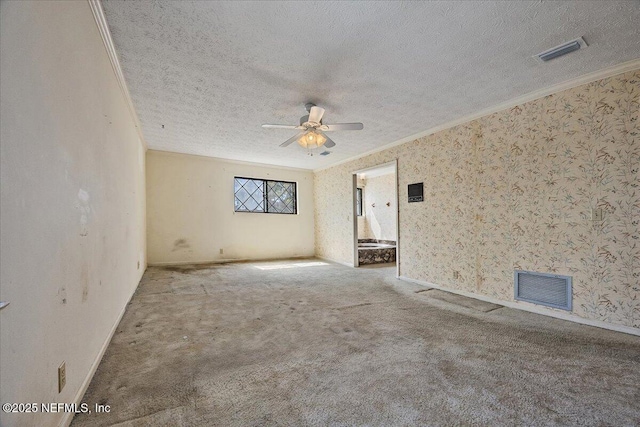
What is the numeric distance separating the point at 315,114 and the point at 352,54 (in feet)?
2.48

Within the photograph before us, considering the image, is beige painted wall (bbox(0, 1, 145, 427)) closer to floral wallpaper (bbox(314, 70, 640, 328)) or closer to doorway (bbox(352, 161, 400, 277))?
floral wallpaper (bbox(314, 70, 640, 328))

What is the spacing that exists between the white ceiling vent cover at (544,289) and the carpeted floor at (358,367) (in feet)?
0.76

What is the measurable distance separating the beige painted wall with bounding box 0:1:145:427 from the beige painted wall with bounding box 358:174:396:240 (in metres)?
7.00

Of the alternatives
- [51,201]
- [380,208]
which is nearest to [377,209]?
[380,208]

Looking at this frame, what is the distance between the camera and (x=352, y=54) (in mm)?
2256

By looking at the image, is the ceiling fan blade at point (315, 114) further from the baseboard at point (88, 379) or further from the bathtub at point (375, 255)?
the bathtub at point (375, 255)

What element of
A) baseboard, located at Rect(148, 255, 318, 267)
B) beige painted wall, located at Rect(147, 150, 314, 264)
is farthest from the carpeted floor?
beige painted wall, located at Rect(147, 150, 314, 264)

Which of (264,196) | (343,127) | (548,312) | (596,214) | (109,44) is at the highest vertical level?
(109,44)

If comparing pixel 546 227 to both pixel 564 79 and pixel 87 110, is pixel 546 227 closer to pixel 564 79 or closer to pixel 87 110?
pixel 564 79

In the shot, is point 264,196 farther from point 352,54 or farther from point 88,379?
point 88,379

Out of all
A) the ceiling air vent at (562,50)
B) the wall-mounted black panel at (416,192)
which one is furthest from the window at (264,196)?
the ceiling air vent at (562,50)

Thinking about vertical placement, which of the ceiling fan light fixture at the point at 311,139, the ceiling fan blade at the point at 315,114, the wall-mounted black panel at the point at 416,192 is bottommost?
the wall-mounted black panel at the point at 416,192

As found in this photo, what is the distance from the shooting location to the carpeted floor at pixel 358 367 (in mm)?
1376

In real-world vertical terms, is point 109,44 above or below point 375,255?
above
